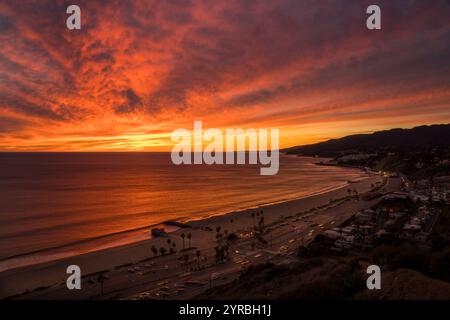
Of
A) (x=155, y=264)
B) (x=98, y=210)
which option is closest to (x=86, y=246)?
(x=155, y=264)

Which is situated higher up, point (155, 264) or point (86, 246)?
point (155, 264)

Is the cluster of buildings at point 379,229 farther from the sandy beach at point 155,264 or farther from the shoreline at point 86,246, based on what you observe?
the shoreline at point 86,246

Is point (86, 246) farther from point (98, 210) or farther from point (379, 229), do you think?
point (379, 229)

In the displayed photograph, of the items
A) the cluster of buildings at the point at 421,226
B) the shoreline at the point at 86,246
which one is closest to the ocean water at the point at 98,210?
the shoreline at the point at 86,246

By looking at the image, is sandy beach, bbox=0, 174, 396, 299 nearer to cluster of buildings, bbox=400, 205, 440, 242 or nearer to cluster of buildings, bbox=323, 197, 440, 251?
cluster of buildings, bbox=323, 197, 440, 251

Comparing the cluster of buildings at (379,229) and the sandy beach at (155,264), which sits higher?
the cluster of buildings at (379,229)

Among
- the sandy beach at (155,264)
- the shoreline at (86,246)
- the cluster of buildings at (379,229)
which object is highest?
the cluster of buildings at (379,229)

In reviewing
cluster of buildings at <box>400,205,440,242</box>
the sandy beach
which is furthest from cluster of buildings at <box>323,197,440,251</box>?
the sandy beach

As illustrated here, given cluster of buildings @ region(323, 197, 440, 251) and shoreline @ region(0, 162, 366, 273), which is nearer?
cluster of buildings @ region(323, 197, 440, 251)

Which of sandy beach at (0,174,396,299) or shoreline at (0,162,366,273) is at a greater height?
sandy beach at (0,174,396,299)
